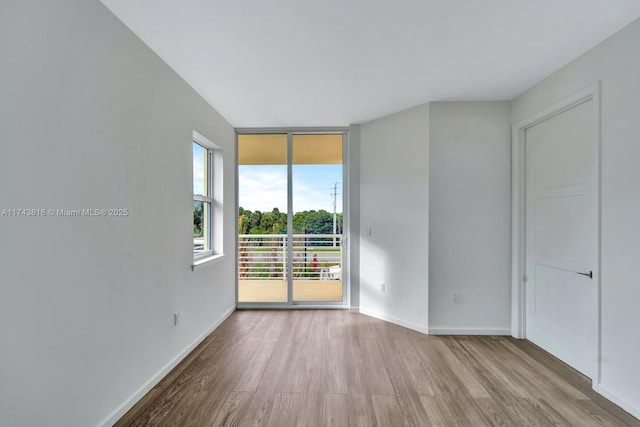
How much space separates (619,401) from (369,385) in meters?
1.63

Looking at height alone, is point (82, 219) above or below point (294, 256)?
above

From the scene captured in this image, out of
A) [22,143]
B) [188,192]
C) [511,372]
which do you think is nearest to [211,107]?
[188,192]

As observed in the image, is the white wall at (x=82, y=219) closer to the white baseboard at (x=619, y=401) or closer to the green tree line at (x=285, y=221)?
the green tree line at (x=285, y=221)

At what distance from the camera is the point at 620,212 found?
1872mm

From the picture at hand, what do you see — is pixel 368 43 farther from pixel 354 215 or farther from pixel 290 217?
pixel 290 217

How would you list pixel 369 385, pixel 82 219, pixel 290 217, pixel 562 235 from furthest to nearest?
pixel 290 217 → pixel 562 235 → pixel 369 385 → pixel 82 219

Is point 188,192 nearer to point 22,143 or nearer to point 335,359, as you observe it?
point 22,143

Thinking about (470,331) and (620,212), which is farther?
(470,331)

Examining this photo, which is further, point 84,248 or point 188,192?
point 188,192

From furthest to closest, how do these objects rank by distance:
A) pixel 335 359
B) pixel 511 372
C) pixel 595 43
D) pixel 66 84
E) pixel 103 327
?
pixel 335 359 → pixel 511 372 → pixel 595 43 → pixel 103 327 → pixel 66 84

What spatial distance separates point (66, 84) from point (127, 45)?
0.60 metres

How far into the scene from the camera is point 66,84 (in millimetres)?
1385

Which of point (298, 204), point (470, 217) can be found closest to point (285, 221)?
point (298, 204)

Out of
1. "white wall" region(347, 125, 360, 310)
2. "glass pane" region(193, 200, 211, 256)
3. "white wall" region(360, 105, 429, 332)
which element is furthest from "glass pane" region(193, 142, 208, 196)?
"white wall" region(360, 105, 429, 332)
